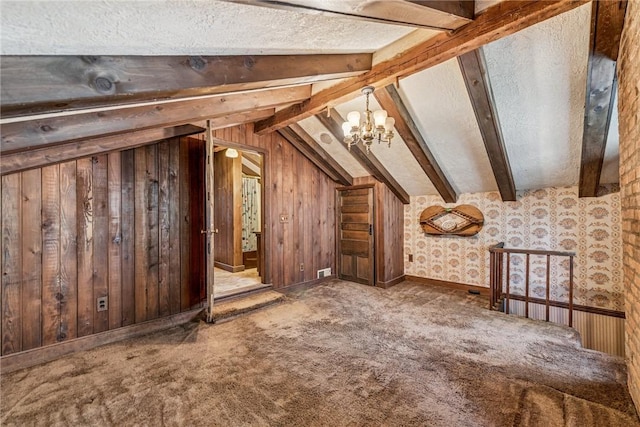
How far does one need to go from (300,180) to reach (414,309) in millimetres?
2637

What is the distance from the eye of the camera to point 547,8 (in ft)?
4.97

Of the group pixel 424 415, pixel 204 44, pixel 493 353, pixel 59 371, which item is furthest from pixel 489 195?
pixel 59 371

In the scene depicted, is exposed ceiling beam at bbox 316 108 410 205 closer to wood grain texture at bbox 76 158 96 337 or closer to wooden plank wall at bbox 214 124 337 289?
wooden plank wall at bbox 214 124 337 289

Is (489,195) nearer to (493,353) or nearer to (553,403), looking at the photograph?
(493,353)

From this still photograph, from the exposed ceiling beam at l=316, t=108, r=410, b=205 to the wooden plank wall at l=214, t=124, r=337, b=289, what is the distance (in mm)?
921

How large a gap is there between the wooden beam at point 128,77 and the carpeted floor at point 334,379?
72.7 inches

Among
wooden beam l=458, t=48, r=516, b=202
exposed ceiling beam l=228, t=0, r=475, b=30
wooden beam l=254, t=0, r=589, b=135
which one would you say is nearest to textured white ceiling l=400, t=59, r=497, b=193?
wooden beam l=458, t=48, r=516, b=202

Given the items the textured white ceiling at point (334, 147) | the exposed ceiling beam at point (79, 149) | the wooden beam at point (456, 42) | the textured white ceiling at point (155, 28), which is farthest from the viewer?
the textured white ceiling at point (334, 147)

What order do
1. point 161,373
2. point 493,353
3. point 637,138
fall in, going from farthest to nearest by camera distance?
point 493,353
point 161,373
point 637,138

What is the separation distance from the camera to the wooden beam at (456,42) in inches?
60.9

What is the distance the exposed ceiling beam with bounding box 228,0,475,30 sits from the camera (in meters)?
1.17

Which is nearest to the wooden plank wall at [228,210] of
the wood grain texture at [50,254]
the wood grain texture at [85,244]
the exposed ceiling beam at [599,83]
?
the wood grain texture at [85,244]

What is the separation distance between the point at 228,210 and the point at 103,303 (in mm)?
2968

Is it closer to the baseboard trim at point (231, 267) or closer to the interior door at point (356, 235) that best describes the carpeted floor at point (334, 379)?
the interior door at point (356, 235)
